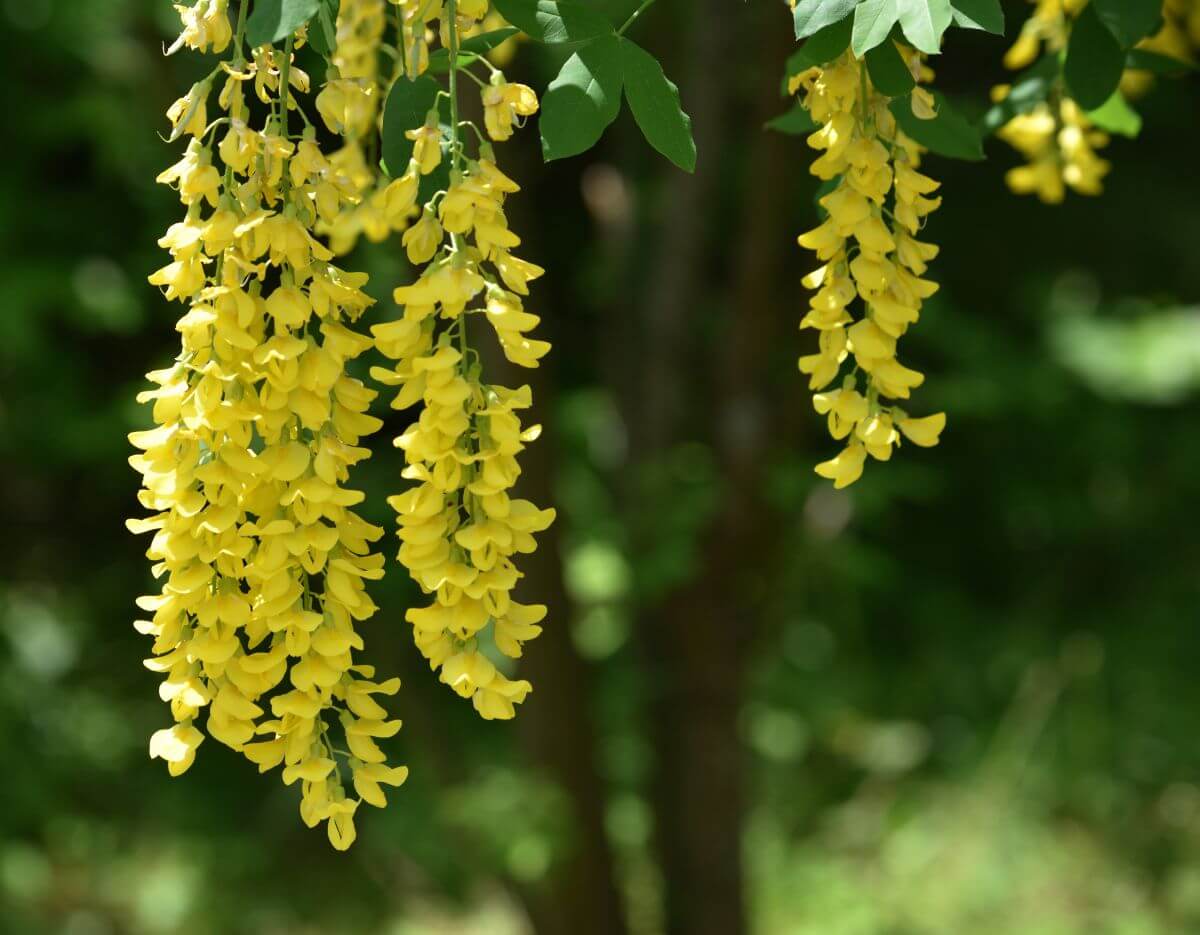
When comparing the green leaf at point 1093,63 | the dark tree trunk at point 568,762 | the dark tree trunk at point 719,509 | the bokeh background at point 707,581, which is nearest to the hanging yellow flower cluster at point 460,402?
the green leaf at point 1093,63

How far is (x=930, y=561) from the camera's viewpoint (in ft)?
10.8

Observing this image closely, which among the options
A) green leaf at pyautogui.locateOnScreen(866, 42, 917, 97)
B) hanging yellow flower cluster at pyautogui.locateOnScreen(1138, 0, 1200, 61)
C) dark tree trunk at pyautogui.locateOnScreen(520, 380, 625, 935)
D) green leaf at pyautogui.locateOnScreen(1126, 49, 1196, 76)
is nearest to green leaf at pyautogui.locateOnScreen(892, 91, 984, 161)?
green leaf at pyautogui.locateOnScreen(866, 42, 917, 97)

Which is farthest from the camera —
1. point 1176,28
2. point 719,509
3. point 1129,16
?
point 719,509

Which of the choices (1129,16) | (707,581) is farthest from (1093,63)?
(707,581)

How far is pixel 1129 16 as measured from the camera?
814 mm

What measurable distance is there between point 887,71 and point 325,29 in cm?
29

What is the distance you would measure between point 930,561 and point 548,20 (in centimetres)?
A: 274

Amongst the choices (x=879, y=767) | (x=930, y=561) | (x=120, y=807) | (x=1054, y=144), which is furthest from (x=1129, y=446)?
(x=120, y=807)

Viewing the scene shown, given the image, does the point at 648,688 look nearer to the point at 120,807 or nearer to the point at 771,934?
the point at 771,934

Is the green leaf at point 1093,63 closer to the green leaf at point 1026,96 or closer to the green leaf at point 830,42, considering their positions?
the green leaf at point 1026,96

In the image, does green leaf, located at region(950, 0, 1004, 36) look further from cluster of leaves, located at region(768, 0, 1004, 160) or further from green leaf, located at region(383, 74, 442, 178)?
green leaf, located at region(383, 74, 442, 178)

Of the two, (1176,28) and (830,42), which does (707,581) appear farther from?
(830,42)

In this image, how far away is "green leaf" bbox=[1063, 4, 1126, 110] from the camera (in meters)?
0.89

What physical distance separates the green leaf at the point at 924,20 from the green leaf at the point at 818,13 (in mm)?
29
